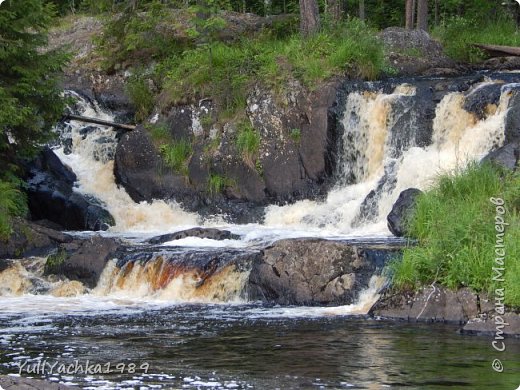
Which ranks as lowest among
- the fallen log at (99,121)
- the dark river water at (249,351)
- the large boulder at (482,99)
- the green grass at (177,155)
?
the dark river water at (249,351)

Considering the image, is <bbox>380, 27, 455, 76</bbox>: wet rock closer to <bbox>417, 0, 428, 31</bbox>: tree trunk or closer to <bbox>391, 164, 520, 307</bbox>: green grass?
<bbox>417, 0, 428, 31</bbox>: tree trunk

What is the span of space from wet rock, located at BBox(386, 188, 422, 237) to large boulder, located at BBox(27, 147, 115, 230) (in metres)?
6.62

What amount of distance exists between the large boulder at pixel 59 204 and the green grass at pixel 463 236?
323 inches

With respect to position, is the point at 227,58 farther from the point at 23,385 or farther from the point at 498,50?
the point at 23,385

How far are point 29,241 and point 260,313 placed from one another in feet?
17.9

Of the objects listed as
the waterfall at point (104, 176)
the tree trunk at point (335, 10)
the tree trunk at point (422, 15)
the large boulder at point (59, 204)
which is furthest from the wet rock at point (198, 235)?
the tree trunk at point (422, 15)

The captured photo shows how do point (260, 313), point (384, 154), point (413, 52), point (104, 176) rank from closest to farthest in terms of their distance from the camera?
point (260, 313), point (384, 154), point (104, 176), point (413, 52)

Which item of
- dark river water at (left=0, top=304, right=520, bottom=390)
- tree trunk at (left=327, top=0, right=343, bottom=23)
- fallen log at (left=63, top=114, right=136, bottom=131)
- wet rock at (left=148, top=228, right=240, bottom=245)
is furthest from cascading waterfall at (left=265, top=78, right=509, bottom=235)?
dark river water at (left=0, top=304, right=520, bottom=390)

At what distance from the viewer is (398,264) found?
504 inches

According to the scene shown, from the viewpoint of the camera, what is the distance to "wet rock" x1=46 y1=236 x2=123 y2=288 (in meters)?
15.3

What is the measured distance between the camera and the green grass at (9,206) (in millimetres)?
16234

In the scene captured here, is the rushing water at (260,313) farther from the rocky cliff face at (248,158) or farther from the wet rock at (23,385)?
the wet rock at (23,385)

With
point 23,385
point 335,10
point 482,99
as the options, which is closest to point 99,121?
point 335,10

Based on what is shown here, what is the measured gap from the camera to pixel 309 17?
23.2 meters
